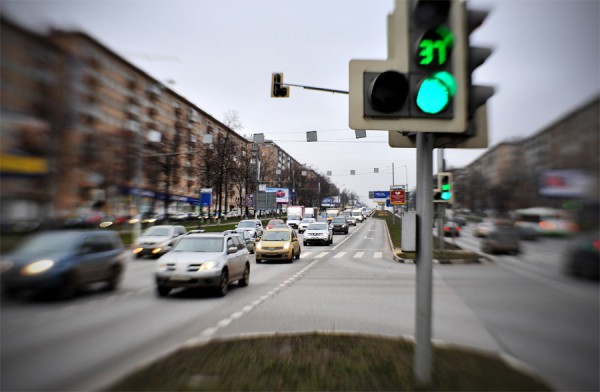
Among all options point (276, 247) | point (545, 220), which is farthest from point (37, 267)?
point (276, 247)

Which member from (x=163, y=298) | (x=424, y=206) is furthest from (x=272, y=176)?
(x=424, y=206)

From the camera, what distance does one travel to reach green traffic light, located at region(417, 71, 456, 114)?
12.5 ft

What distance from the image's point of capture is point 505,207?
305 centimetres

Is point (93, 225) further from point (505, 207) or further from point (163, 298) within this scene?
point (163, 298)

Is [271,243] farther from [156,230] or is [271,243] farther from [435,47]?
[435,47]

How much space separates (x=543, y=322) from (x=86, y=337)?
338 centimetres

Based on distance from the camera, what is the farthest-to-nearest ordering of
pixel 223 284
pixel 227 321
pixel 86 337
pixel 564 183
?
1. pixel 223 284
2. pixel 227 321
3. pixel 86 337
4. pixel 564 183

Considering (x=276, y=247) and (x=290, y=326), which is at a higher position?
(x=276, y=247)

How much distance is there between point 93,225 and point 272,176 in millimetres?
71737

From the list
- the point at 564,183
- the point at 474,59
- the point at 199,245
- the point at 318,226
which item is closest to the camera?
the point at 564,183

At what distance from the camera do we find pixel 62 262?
2.43m

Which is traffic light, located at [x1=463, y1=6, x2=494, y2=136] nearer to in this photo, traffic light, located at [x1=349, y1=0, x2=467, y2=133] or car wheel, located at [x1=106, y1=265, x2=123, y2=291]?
traffic light, located at [x1=349, y1=0, x2=467, y2=133]

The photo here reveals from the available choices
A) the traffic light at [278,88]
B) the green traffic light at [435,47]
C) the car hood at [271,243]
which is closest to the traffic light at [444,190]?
the green traffic light at [435,47]

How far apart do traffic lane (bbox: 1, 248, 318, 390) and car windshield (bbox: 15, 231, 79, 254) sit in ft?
0.91
